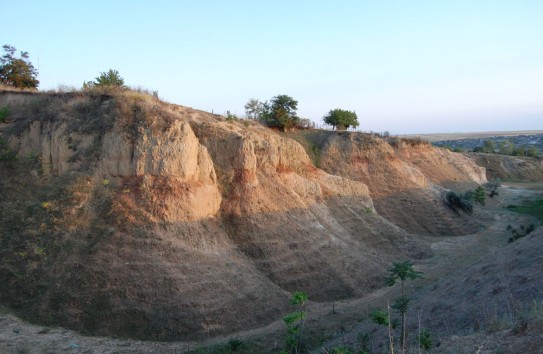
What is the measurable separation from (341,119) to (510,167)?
4190cm

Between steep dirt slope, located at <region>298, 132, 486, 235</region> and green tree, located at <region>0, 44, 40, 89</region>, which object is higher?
green tree, located at <region>0, 44, 40, 89</region>

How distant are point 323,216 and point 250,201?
448cm

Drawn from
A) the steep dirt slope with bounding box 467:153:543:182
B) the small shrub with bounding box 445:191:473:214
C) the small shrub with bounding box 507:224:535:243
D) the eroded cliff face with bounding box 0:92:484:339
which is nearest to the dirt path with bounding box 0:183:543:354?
the eroded cliff face with bounding box 0:92:484:339

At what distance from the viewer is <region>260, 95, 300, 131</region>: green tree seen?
94.8 ft

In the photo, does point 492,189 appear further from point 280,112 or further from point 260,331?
point 260,331

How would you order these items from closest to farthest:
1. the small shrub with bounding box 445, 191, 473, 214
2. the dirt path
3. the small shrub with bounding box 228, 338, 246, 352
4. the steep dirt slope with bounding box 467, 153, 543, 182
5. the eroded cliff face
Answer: the dirt path
the small shrub with bounding box 228, 338, 246, 352
the eroded cliff face
the small shrub with bounding box 445, 191, 473, 214
the steep dirt slope with bounding box 467, 153, 543, 182

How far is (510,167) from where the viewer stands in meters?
64.1

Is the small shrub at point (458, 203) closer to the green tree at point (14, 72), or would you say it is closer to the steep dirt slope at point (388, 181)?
the steep dirt slope at point (388, 181)

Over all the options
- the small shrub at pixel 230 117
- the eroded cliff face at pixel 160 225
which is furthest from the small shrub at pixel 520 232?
the small shrub at pixel 230 117

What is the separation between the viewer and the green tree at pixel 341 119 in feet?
115

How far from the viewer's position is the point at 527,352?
6613mm

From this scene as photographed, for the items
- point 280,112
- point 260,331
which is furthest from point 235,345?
point 280,112

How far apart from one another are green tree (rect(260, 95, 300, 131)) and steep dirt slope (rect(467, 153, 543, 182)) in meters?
43.9

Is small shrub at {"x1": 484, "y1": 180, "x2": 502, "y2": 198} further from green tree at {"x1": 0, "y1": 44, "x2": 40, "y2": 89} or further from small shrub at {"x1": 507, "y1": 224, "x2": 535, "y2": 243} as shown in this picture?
green tree at {"x1": 0, "y1": 44, "x2": 40, "y2": 89}
